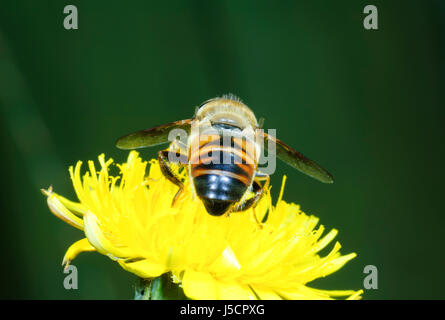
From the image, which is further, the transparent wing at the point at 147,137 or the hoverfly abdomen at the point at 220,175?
the transparent wing at the point at 147,137

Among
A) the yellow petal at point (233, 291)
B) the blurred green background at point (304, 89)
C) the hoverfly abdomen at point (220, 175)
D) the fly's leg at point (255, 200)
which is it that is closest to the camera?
the hoverfly abdomen at point (220, 175)

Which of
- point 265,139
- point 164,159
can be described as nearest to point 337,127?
point 265,139

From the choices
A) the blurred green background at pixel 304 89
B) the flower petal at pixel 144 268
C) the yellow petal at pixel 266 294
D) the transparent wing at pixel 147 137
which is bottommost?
the yellow petal at pixel 266 294

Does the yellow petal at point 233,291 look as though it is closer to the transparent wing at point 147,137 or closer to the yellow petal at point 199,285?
the yellow petal at point 199,285

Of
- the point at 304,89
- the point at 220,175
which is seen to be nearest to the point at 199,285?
the point at 220,175

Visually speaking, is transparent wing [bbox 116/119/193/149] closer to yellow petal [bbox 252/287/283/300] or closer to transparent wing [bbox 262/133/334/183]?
transparent wing [bbox 262/133/334/183]

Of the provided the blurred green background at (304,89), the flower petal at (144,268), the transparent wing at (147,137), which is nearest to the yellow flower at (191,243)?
the flower petal at (144,268)

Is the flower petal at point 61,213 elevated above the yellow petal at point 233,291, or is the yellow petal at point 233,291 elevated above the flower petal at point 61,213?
the flower petal at point 61,213

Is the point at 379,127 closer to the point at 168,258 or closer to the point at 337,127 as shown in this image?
the point at 337,127
